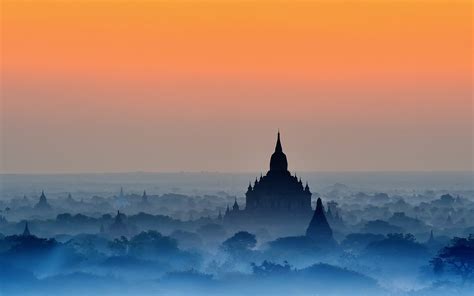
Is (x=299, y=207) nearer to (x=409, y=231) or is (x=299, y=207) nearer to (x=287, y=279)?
(x=409, y=231)

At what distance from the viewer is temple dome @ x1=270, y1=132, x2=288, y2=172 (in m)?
102

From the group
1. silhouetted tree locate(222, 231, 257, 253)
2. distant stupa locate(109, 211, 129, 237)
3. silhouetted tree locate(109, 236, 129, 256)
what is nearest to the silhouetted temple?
silhouetted tree locate(222, 231, 257, 253)

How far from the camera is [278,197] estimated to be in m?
106

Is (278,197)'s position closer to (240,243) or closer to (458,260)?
(240,243)

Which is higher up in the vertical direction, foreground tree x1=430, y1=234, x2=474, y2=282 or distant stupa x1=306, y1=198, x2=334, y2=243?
distant stupa x1=306, y1=198, x2=334, y2=243

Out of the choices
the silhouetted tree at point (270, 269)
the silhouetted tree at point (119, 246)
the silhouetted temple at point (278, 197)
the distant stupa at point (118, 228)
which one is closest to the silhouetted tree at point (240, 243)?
the silhouetted tree at point (119, 246)

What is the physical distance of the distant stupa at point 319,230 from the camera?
310 ft

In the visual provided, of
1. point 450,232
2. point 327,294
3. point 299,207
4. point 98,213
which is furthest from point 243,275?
point 98,213

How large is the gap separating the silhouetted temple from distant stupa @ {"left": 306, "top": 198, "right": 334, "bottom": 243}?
22.3 ft

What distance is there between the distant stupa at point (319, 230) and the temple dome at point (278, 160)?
6.34 meters

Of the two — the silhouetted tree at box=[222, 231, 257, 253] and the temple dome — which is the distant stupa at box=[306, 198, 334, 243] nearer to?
the silhouetted tree at box=[222, 231, 257, 253]

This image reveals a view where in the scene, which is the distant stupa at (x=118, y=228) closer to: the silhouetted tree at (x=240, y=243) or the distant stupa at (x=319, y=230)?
the silhouetted tree at (x=240, y=243)

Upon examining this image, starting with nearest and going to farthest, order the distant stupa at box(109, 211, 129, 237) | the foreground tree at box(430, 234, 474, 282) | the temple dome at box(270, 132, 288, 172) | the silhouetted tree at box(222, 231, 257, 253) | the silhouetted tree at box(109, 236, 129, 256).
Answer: the foreground tree at box(430, 234, 474, 282), the silhouetted tree at box(109, 236, 129, 256), the silhouetted tree at box(222, 231, 257, 253), the temple dome at box(270, 132, 288, 172), the distant stupa at box(109, 211, 129, 237)

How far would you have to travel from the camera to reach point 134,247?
3629 inches
